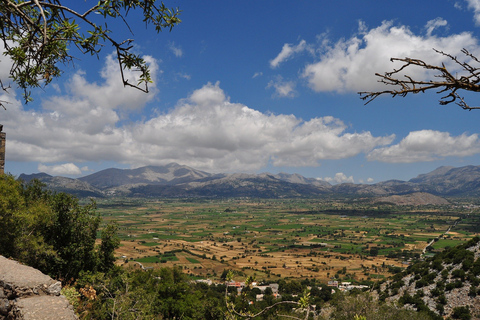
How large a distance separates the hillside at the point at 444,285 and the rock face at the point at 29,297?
34037mm

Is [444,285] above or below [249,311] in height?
below

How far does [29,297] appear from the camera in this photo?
29.4ft

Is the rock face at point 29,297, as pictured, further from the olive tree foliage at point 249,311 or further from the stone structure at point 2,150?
the stone structure at point 2,150

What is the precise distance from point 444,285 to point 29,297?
41834 millimetres

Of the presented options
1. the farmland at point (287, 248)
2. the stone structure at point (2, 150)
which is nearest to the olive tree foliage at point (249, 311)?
the stone structure at point (2, 150)

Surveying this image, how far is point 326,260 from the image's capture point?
303 feet

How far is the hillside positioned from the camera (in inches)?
1125

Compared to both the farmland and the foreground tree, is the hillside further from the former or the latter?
the foreground tree

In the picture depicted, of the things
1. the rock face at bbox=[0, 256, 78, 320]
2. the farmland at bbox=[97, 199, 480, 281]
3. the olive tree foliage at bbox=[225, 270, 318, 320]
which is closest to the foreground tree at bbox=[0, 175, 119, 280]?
the rock face at bbox=[0, 256, 78, 320]

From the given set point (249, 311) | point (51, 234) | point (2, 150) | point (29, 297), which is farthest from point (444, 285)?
point (2, 150)

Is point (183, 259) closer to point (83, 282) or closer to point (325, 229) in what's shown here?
point (83, 282)

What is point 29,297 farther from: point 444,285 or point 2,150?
point 444,285

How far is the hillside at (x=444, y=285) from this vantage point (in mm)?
28562

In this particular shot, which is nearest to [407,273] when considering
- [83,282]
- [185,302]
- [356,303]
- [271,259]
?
[356,303]
